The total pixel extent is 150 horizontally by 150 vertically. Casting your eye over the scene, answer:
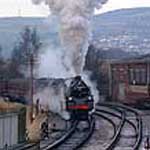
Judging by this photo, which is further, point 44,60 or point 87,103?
point 44,60

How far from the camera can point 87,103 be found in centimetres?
2878

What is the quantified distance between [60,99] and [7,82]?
15.5 m

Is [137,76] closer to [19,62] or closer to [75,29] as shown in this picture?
[75,29]

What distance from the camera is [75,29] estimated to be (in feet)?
100

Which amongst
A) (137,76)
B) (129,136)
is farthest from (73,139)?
(137,76)

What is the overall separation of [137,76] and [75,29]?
14291 mm

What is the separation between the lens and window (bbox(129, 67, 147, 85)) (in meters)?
42.6

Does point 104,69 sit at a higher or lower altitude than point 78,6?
lower

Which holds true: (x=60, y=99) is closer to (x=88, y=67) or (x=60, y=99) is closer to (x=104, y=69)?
(x=104, y=69)

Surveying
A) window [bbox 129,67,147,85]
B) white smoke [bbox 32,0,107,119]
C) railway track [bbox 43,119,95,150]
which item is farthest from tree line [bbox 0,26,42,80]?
railway track [bbox 43,119,95,150]

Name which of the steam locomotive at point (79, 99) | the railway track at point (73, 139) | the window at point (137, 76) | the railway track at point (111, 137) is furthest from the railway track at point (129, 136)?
the window at point (137, 76)

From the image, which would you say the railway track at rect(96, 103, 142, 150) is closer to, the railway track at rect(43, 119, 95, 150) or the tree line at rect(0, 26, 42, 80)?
the railway track at rect(43, 119, 95, 150)

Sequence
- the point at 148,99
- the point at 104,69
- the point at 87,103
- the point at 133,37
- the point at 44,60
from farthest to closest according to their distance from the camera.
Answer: the point at 133,37 < the point at 104,69 < the point at 44,60 < the point at 148,99 < the point at 87,103

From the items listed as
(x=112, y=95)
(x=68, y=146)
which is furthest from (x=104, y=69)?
(x=68, y=146)
